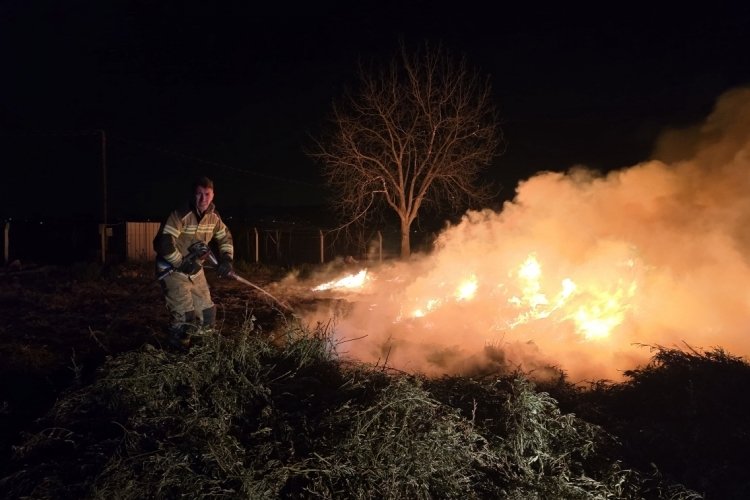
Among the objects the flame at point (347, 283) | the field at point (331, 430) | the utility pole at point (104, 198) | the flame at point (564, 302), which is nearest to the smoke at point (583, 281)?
the flame at point (564, 302)

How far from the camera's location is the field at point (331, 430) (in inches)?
128

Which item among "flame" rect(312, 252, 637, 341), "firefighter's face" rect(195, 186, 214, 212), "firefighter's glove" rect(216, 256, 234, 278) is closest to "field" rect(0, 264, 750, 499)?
"firefighter's glove" rect(216, 256, 234, 278)

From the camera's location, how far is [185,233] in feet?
18.1

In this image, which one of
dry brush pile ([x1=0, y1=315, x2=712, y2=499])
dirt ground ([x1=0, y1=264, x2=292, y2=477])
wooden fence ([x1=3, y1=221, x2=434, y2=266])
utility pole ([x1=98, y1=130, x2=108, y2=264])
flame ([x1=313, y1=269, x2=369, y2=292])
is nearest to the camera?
dry brush pile ([x1=0, y1=315, x2=712, y2=499])

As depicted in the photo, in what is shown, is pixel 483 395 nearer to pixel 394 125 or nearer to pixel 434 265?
pixel 434 265

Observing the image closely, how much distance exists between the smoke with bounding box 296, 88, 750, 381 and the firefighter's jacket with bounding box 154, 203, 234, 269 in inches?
82.3

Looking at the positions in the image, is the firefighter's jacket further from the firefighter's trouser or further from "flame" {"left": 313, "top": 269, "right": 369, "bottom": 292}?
"flame" {"left": 313, "top": 269, "right": 369, "bottom": 292}

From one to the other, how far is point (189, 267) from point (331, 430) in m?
2.55

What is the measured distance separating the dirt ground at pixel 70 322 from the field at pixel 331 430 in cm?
5

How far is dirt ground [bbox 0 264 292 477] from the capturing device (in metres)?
4.62

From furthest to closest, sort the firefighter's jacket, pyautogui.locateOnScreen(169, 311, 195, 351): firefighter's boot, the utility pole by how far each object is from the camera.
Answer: the utility pole → the firefighter's jacket → pyautogui.locateOnScreen(169, 311, 195, 351): firefighter's boot

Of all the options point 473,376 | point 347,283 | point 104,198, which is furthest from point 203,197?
point 104,198

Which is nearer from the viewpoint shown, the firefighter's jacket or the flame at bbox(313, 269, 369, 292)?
the firefighter's jacket

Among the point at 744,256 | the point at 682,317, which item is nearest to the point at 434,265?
the point at 682,317
